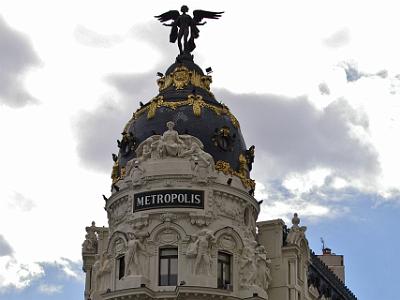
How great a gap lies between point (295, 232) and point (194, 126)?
448 inches

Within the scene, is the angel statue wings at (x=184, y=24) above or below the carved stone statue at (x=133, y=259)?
above

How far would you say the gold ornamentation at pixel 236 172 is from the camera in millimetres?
62812

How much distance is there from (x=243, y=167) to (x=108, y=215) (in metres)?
10.0

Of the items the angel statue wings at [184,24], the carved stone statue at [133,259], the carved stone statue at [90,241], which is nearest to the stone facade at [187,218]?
the carved stone statue at [133,259]

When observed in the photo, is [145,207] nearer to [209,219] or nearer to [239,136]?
[209,219]

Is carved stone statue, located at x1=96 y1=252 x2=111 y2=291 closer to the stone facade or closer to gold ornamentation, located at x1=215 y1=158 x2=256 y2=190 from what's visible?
the stone facade

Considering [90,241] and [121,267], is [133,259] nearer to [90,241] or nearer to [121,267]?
[121,267]

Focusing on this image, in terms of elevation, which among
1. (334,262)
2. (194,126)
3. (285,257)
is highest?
(194,126)

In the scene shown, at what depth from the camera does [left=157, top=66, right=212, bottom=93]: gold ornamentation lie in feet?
222

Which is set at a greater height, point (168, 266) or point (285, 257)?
point (285, 257)

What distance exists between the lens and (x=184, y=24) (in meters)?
71.1

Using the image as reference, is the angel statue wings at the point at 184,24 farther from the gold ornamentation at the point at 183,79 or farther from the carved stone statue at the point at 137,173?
the carved stone statue at the point at 137,173

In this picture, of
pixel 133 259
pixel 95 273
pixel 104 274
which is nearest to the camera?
pixel 133 259

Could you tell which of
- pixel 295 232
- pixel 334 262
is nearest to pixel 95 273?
pixel 295 232
